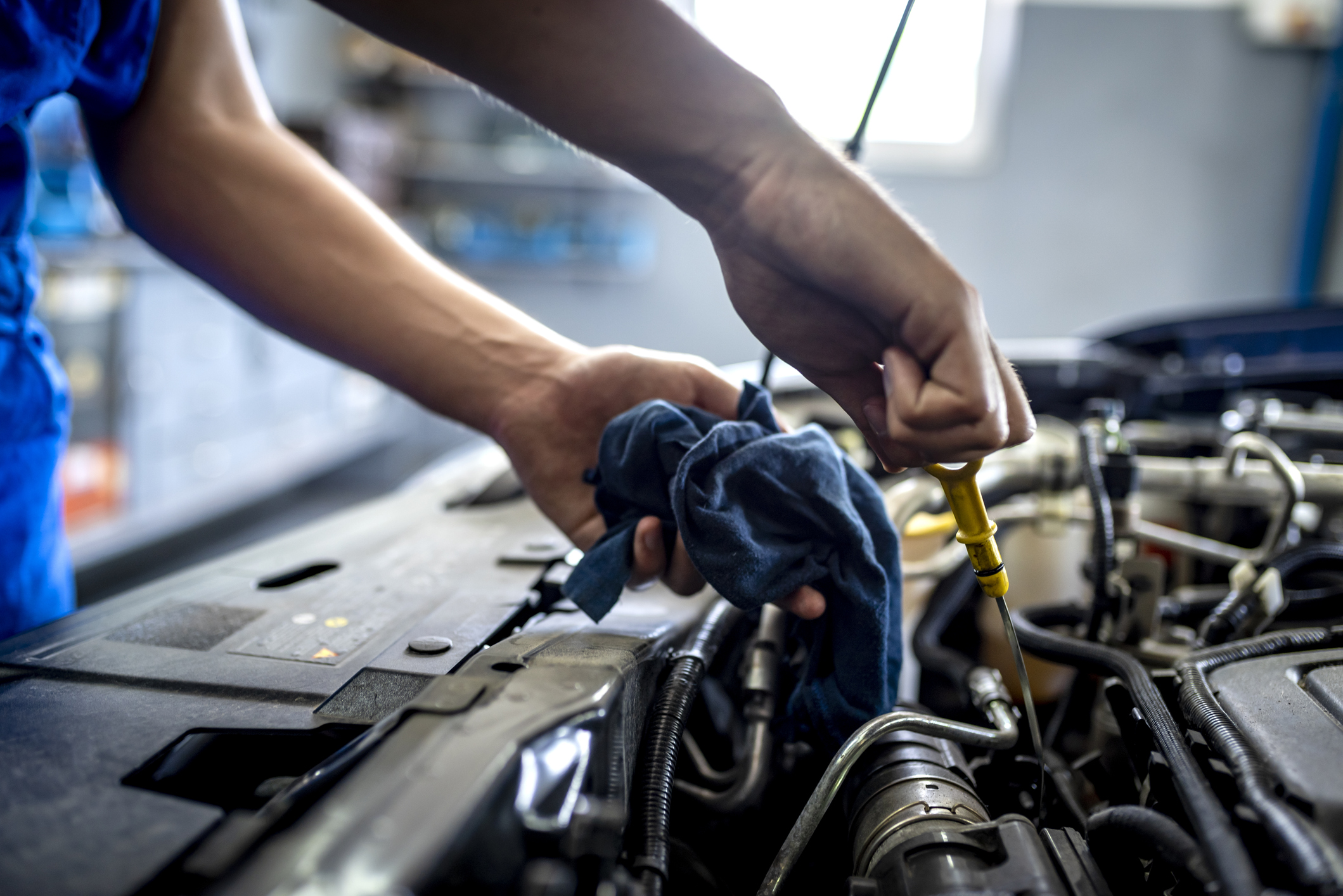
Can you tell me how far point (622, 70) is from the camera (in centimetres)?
41

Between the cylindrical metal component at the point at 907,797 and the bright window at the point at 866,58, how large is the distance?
3.12 m

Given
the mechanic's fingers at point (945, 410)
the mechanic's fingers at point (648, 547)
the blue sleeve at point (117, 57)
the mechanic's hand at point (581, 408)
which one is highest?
the blue sleeve at point (117, 57)

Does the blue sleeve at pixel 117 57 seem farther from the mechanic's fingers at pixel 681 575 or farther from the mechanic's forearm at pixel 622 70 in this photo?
the mechanic's fingers at pixel 681 575

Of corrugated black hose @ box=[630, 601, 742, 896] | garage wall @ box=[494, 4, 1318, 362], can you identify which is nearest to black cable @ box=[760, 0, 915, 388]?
corrugated black hose @ box=[630, 601, 742, 896]

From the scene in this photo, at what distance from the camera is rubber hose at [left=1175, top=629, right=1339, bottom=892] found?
0.33m

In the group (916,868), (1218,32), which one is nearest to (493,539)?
(916,868)

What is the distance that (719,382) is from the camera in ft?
2.19

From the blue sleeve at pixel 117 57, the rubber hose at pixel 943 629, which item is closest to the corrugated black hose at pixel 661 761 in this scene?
the rubber hose at pixel 943 629

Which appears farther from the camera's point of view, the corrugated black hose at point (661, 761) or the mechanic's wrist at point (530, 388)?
the mechanic's wrist at point (530, 388)

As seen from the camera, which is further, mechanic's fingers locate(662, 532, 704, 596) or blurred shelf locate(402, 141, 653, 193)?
blurred shelf locate(402, 141, 653, 193)

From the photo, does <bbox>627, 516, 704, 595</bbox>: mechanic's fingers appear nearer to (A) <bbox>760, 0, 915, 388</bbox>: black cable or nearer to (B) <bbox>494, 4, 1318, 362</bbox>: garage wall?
(A) <bbox>760, 0, 915, 388</bbox>: black cable

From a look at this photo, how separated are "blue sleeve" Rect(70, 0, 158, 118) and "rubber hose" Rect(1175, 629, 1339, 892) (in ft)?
2.84

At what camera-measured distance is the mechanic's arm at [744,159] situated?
0.39 m

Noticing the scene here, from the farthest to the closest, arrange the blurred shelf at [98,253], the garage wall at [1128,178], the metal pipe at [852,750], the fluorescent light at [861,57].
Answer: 1. the garage wall at [1128,178]
2. the fluorescent light at [861,57]
3. the blurred shelf at [98,253]
4. the metal pipe at [852,750]
